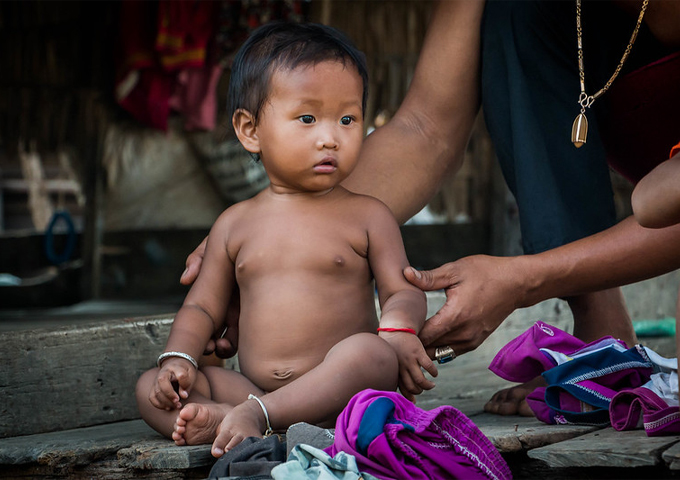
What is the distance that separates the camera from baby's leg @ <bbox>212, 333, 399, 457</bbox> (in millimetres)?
1786

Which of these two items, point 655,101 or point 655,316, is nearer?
point 655,101

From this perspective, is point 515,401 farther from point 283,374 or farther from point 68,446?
point 68,446

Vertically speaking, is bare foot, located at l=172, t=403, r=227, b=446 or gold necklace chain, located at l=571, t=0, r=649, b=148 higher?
gold necklace chain, located at l=571, t=0, r=649, b=148

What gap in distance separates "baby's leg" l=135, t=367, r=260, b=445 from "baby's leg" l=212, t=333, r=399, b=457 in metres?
0.10

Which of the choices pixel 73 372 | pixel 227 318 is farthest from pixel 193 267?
pixel 73 372

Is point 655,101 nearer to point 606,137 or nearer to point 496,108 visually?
point 606,137

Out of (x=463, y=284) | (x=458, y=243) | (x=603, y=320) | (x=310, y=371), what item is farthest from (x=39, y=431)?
(x=458, y=243)

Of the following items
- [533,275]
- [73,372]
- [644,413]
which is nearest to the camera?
[644,413]

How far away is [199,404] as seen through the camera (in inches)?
70.7

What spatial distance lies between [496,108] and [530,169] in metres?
0.25

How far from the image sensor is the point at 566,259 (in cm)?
209

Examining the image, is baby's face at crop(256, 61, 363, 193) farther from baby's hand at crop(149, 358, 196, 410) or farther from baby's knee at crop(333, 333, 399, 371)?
baby's hand at crop(149, 358, 196, 410)

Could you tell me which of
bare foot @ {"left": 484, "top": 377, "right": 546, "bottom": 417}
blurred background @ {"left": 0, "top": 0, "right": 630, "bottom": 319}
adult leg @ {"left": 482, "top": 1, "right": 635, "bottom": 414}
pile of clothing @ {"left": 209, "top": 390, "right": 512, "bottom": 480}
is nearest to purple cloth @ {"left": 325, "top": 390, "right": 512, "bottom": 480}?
pile of clothing @ {"left": 209, "top": 390, "right": 512, "bottom": 480}

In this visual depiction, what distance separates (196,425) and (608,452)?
33.0 inches
